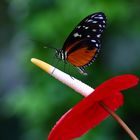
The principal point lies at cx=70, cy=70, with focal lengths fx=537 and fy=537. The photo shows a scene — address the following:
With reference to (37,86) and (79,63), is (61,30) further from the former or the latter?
(79,63)

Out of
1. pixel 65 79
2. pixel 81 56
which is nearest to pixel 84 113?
pixel 65 79

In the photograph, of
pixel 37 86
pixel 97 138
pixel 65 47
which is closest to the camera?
pixel 65 47

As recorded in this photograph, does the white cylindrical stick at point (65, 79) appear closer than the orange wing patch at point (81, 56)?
Yes

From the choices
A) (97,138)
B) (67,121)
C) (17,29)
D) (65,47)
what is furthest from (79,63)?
(17,29)

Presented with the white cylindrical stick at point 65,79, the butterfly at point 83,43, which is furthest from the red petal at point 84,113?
the butterfly at point 83,43

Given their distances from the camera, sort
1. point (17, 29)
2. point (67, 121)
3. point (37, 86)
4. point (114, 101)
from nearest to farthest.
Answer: point (67, 121) < point (114, 101) < point (37, 86) < point (17, 29)

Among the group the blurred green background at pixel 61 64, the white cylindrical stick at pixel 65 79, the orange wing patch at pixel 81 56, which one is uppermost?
the white cylindrical stick at pixel 65 79

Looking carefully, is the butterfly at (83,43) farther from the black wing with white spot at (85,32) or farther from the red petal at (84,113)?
the red petal at (84,113)

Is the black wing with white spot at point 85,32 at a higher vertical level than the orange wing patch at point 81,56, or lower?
higher
